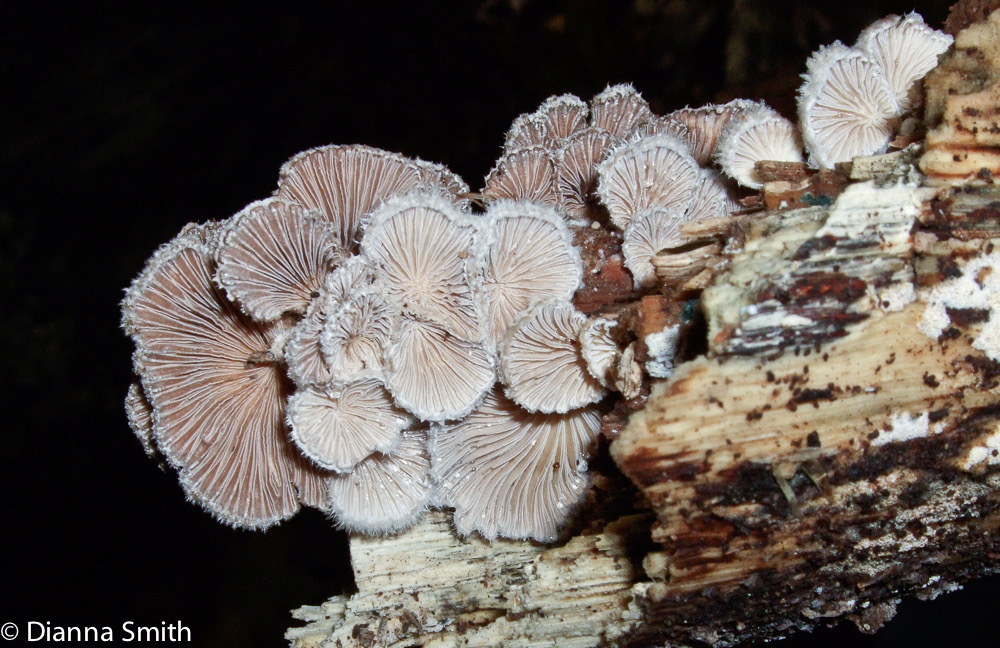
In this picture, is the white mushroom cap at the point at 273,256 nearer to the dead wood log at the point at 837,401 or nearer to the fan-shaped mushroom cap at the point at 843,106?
the dead wood log at the point at 837,401

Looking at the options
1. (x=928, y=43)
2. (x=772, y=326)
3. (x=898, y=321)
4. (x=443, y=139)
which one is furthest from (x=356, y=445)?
(x=443, y=139)

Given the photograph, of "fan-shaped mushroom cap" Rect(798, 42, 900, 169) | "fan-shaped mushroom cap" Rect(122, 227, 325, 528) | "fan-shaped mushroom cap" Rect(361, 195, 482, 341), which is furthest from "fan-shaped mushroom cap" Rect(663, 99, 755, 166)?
"fan-shaped mushroom cap" Rect(122, 227, 325, 528)

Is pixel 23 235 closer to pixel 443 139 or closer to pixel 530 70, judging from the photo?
pixel 443 139

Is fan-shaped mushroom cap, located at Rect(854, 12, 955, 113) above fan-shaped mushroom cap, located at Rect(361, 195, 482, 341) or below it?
above

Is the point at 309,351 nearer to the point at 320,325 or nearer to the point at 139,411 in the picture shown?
the point at 320,325

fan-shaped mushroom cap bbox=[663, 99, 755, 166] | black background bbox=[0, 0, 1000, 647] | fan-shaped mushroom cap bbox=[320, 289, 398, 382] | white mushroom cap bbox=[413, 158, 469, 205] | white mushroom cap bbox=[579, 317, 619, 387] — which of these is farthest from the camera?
black background bbox=[0, 0, 1000, 647]

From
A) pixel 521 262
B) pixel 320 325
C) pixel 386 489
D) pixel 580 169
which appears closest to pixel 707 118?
pixel 580 169

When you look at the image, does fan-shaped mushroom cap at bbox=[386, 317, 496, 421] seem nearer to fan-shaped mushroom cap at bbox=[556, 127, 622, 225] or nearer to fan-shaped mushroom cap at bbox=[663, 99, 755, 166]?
fan-shaped mushroom cap at bbox=[556, 127, 622, 225]
